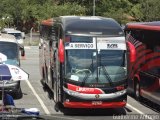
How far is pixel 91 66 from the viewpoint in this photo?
1523 cm

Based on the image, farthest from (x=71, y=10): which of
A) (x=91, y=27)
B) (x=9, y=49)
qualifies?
(x=91, y=27)

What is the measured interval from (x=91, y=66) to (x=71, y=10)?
4949 centimetres

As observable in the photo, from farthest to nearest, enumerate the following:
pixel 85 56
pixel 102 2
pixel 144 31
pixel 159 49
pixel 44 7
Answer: pixel 102 2
pixel 44 7
pixel 144 31
pixel 159 49
pixel 85 56

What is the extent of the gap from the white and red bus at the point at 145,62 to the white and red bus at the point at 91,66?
152cm

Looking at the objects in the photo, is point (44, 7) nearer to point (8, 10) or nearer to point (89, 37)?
point (8, 10)

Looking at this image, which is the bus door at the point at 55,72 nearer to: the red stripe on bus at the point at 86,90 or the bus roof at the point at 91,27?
the red stripe on bus at the point at 86,90

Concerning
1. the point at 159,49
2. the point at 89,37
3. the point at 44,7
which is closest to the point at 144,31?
the point at 159,49

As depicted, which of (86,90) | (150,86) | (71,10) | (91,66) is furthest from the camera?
(71,10)

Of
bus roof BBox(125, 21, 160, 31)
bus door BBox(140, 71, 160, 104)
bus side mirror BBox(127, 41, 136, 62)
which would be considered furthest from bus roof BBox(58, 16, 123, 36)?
bus door BBox(140, 71, 160, 104)

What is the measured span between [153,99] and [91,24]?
344 cm

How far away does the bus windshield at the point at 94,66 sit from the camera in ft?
49.9

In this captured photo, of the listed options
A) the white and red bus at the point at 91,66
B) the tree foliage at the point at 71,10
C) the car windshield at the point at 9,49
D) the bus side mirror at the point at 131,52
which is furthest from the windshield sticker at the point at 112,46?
the tree foliage at the point at 71,10

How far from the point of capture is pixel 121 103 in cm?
1537

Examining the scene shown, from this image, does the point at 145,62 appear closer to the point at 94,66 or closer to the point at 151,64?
the point at 151,64
